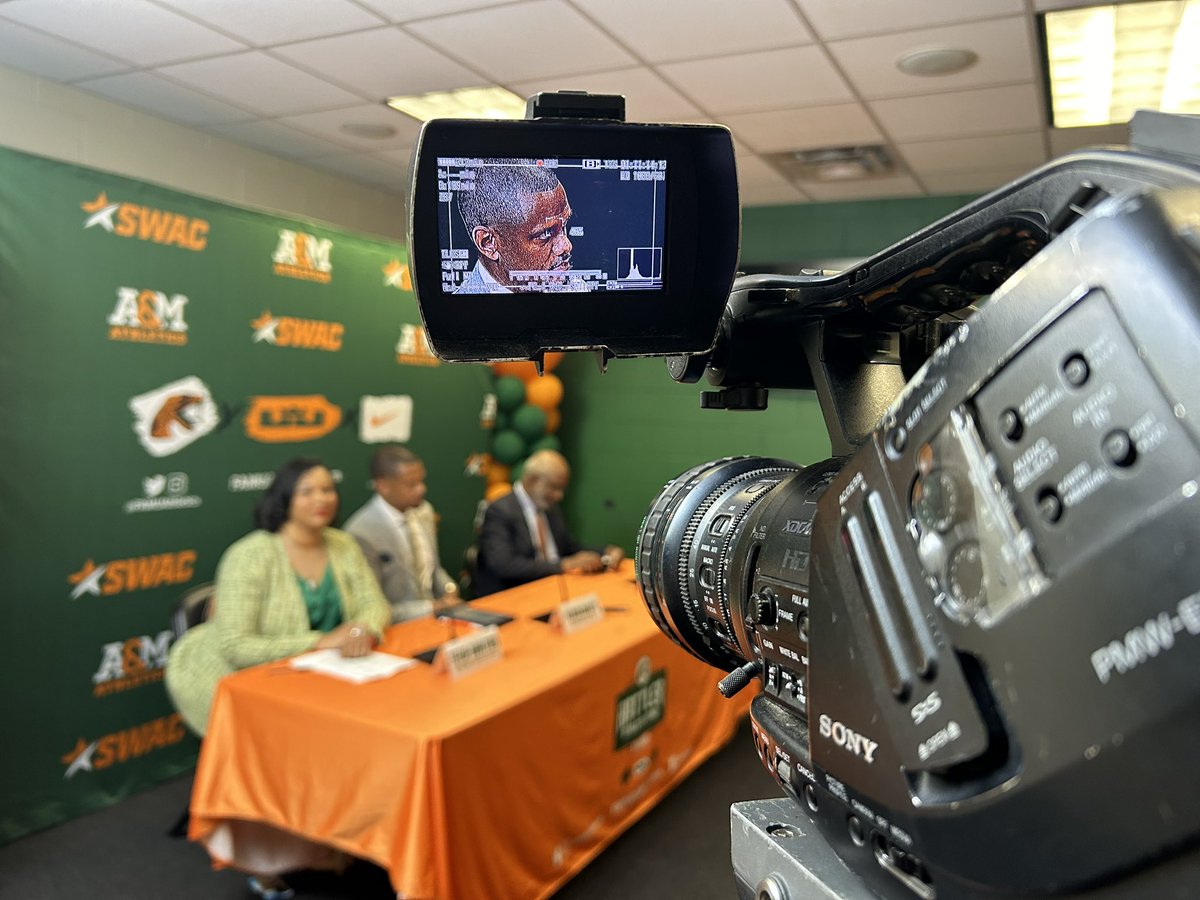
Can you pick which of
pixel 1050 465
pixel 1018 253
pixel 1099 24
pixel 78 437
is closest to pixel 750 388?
pixel 1018 253

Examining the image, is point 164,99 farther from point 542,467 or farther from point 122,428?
point 542,467

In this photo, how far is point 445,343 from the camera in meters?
0.61

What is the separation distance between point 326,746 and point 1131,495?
196 cm

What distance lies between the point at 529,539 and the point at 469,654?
56.8 inches

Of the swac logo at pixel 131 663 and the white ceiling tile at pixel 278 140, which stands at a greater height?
the white ceiling tile at pixel 278 140

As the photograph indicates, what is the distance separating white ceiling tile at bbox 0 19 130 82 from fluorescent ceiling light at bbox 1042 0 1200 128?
2.92 m

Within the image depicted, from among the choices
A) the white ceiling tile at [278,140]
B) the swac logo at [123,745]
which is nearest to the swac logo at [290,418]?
the swac logo at [123,745]

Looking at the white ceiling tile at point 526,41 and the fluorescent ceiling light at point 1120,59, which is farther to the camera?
the white ceiling tile at point 526,41

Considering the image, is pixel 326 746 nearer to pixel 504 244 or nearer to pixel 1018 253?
pixel 504 244

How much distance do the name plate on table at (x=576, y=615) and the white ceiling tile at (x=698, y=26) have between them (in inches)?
64.9

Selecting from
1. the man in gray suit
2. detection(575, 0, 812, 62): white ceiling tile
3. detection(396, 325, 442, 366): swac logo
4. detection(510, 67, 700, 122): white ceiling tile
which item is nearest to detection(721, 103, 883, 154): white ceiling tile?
detection(510, 67, 700, 122): white ceiling tile

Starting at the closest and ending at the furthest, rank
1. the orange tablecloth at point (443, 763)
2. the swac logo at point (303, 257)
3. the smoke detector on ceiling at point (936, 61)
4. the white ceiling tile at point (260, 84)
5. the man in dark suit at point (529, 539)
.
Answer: the orange tablecloth at point (443, 763), the smoke detector on ceiling at point (936, 61), the white ceiling tile at point (260, 84), the swac logo at point (303, 257), the man in dark suit at point (529, 539)

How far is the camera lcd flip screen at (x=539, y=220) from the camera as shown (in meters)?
0.58

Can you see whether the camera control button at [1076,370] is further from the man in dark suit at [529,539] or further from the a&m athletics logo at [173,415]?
the man in dark suit at [529,539]
